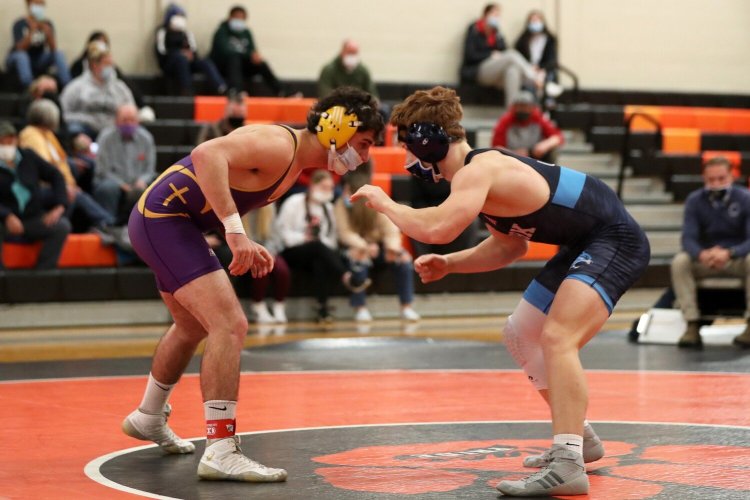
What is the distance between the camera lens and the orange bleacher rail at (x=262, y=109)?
1321 cm

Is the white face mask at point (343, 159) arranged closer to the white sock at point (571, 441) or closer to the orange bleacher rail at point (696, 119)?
the white sock at point (571, 441)

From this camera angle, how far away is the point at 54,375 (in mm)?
7453

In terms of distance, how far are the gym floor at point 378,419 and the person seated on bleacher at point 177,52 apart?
4.64 meters

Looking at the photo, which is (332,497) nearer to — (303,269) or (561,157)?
(303,269)

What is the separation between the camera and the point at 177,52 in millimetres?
13477

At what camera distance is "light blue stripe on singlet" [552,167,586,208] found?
4355mm

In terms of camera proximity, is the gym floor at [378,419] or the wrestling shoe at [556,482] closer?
the wrestling shoe at [556,482]

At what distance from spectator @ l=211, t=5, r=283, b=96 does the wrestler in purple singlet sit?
9148 mm

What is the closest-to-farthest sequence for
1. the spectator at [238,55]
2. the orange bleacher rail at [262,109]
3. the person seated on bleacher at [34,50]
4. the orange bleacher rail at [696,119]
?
the person seated on bleacher at [34,50] < the orange bleacher rail at [262,109] < the spectator at [238,55] < the orange bleacher rail at [696,119]

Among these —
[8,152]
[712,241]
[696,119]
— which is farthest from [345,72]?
[696,119]

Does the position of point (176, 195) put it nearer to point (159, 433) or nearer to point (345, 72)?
point (159, 433)

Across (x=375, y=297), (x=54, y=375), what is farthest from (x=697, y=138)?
(x=54, y=375)

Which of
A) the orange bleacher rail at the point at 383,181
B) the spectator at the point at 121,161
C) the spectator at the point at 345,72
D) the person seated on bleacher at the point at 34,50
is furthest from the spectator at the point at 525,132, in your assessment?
the person seated on bleacher at the point at 34,50

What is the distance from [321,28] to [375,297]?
16.6 feet
